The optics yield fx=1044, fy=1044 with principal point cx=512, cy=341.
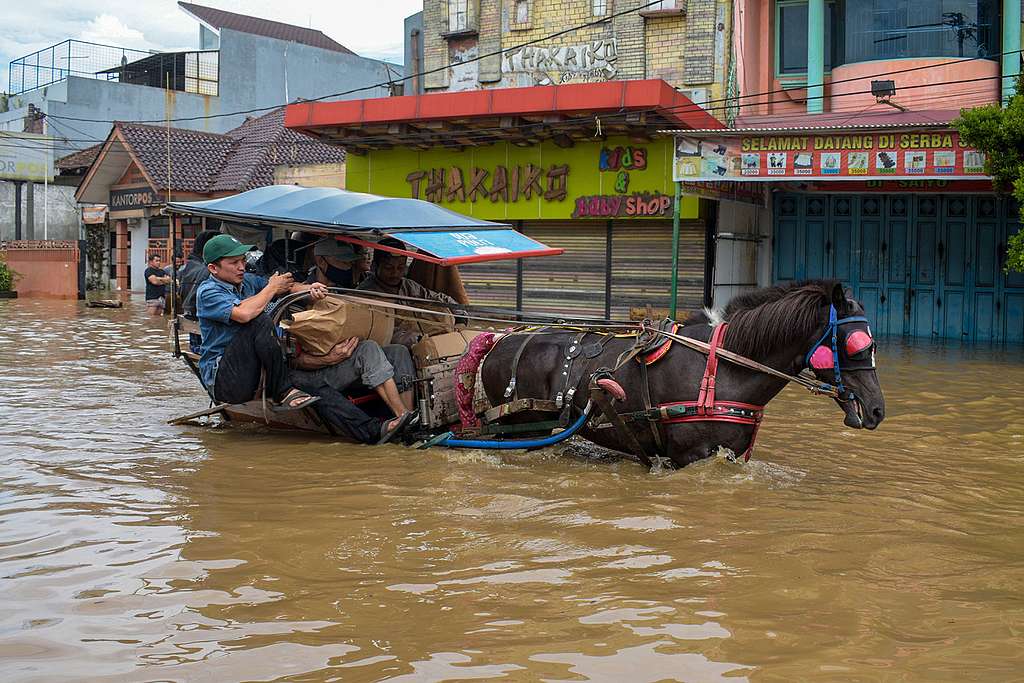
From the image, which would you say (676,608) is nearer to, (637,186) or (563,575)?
(563,575)

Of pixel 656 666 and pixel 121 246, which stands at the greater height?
pixel 121 246

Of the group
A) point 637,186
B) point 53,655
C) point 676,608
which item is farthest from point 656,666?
point 637,186

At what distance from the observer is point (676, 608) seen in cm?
419

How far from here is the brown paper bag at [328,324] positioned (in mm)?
7180

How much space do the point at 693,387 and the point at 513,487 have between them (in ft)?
4.01

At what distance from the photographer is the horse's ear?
582 centimetres

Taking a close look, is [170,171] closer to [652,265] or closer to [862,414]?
[652,265]

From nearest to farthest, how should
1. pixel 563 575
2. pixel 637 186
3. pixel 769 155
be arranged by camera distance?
pixel 563 575 < pixel 769 155 < pixel 637 186

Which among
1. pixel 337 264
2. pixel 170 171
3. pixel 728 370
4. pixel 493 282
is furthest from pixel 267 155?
pixel 728 370

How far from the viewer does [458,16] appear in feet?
70.5

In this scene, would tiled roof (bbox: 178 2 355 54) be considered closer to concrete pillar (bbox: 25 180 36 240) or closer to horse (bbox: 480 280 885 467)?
concrete pillar (bbox: 25 180 36 240)

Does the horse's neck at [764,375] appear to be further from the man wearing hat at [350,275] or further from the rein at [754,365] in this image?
the man wearing hat at [350,275]

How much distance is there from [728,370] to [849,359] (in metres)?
0.68

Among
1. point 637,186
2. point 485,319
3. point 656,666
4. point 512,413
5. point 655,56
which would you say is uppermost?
point 655,56
